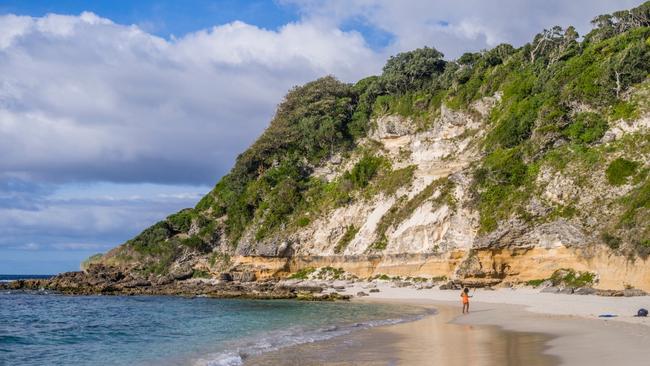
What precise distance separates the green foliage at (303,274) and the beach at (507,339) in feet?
69.8

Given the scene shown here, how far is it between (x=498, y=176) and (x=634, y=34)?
15819 millimetres

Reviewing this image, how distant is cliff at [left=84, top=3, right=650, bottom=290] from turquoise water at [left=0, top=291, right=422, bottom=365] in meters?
9.50

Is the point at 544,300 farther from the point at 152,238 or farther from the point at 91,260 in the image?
the point at 91,260

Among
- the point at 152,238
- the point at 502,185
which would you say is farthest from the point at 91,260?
the point at 502,185

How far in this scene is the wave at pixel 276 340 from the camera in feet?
55.6

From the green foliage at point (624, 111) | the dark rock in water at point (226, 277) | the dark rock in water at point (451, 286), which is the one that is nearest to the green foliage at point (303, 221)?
the dark rock in water at point (226, 277)

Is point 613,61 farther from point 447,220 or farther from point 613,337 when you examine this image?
point 613,337

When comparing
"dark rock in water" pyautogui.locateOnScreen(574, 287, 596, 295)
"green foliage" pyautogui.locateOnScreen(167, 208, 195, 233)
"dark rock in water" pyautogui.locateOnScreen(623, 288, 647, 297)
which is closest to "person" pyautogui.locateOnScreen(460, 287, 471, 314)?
"dark rock in water" pyautogui.locateOnScreen(574, 287, 596, 295)

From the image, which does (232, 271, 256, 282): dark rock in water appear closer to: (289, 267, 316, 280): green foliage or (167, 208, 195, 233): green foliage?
(289, 267, 316, 280): green foliage

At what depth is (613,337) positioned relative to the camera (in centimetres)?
1591

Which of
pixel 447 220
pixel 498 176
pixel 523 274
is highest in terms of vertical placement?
pixel 498 176

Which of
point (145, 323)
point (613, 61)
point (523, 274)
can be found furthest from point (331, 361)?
point (613, 61)

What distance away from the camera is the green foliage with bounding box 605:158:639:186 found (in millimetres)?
32500

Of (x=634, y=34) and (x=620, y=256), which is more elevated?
(x=634, y=34)
